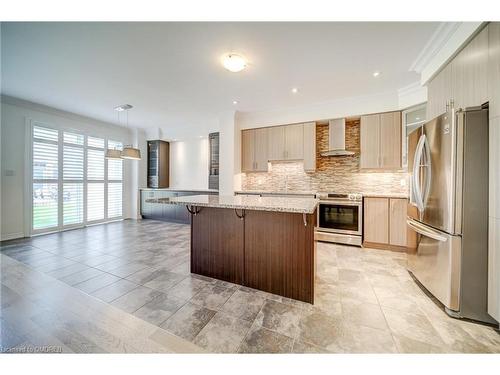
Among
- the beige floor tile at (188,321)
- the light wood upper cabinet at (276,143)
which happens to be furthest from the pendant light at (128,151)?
the beige floor tile at (188,321)

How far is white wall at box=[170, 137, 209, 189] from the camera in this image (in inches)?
235

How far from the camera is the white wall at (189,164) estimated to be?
5961mm

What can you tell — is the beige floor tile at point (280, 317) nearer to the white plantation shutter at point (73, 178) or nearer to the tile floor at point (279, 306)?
the tile floor at point (279, 306)

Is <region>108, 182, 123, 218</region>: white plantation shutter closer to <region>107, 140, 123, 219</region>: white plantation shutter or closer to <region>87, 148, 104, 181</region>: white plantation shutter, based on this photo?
<region>107, 140, 123, 219</region>: white plantation shutter

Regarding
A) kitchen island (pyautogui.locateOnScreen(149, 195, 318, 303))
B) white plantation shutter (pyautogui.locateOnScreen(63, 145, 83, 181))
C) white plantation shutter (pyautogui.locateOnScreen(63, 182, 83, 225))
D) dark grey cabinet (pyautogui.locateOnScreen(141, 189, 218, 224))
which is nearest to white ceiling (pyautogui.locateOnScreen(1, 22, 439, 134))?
white plantation shutter (pyautogui.locateOnScreen(63, 145, 83, 181))

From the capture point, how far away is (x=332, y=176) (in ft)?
13.8

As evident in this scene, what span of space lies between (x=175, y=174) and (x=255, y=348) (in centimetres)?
581

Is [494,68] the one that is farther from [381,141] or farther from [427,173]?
[381,141]

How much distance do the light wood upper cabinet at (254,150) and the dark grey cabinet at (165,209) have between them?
1.29 meters

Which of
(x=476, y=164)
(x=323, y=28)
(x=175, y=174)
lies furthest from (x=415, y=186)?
(x=175, y=174)

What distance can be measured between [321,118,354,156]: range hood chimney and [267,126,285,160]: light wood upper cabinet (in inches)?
37.3

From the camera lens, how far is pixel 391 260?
291 cm

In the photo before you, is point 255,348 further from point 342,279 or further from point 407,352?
point 342,279

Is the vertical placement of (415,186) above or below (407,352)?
above
